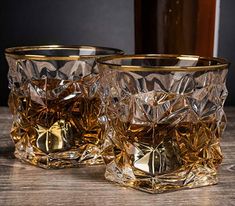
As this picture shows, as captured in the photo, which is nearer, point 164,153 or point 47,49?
point 164,153

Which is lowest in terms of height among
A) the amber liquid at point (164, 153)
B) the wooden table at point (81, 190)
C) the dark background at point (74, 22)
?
the wooden table at point (81, 190)

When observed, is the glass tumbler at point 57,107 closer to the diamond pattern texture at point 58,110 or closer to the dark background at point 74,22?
the diamond pattern texture at point 58,110

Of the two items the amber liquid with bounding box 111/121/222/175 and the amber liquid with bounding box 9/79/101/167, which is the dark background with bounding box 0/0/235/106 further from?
the amber liquid with bounding box 111/121/222/175

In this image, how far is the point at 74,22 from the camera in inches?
42.7

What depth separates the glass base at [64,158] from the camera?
2.10 feet

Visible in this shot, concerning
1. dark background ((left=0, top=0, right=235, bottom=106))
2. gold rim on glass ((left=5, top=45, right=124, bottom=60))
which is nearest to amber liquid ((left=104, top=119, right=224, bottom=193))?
gold rim on glass ((left=5, top=45, right=124, bottom=60))

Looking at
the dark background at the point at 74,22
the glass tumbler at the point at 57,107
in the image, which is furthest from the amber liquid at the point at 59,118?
the dark background at the point at 74,22

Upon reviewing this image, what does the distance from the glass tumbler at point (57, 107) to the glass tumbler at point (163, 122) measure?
57 mm

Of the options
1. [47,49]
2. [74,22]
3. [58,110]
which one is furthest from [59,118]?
[74,22]

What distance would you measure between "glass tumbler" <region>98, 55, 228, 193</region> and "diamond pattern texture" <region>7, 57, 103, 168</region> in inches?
2.3

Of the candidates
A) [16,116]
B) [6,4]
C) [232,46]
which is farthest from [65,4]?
[16,116]

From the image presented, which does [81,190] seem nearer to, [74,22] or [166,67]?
[166,67]

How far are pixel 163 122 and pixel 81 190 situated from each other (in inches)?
4.1

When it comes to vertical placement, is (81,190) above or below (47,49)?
below
